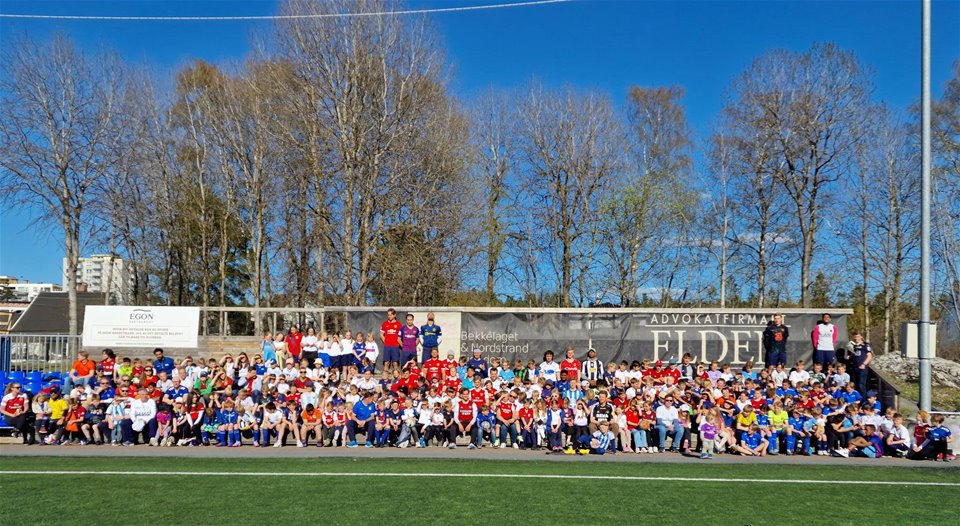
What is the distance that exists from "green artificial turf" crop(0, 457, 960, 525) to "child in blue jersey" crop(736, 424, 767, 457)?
208 cm

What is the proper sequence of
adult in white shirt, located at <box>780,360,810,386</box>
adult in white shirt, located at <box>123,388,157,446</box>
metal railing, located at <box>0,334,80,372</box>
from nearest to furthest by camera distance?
adult in white shirt, located at <box>123,388,157,446</box>, adult in white shirt, located at <box>780,360,810,386</box>, metal railing, located at <box>0,334,80,372</box>

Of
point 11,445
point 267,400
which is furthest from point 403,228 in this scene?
point 11,445

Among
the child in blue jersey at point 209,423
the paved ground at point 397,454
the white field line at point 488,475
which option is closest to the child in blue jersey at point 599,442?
the paved ground at point 397,454

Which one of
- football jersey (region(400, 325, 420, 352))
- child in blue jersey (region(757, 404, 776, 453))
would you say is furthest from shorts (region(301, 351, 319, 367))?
child in blue jersey (region(757, 404, 776, 453))

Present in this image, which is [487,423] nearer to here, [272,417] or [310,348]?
[272,417]

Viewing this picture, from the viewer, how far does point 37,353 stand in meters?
20.3

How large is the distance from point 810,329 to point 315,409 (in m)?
13.7

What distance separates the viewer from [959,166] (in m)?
23.6

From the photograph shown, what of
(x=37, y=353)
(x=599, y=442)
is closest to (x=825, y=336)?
(x=599, y=442)

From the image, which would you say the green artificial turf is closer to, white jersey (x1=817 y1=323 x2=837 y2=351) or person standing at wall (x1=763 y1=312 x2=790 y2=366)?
white jersey (x1=817 y1=323 x2=837 y2=351)

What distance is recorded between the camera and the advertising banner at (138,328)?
2078 cm

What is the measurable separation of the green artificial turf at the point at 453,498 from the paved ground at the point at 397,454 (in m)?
1.02

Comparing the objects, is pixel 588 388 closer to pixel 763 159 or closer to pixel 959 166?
pixel 959 166

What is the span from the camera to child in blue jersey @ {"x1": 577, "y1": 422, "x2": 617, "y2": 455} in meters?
14.6
